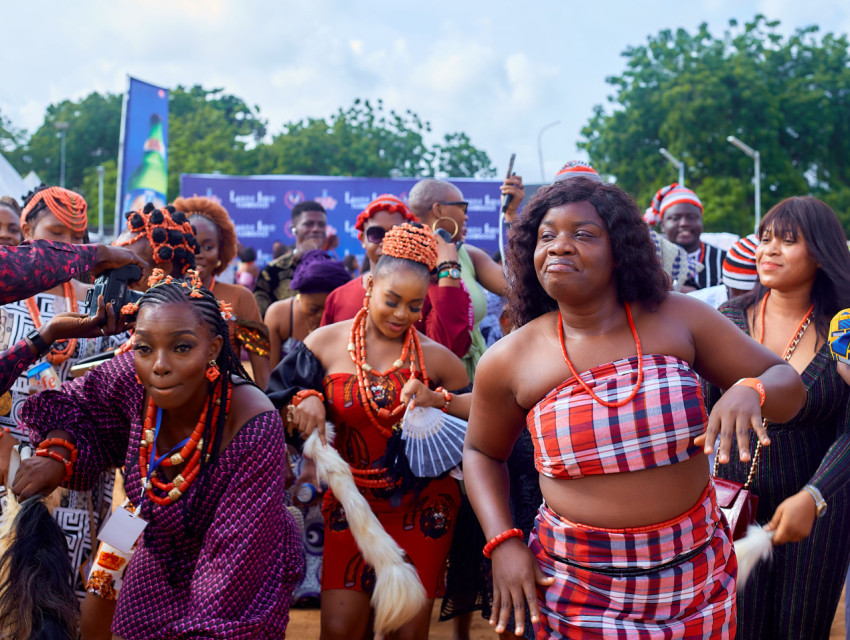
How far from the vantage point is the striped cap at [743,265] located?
450 centimetres

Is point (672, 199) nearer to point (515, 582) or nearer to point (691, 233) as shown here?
point (691, 233)

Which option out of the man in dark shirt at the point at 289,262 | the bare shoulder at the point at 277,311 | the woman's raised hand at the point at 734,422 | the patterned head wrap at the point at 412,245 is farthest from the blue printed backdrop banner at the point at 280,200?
the woman's raised hand at the point at 734,422

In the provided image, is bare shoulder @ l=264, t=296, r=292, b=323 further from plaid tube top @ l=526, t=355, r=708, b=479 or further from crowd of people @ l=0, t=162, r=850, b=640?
plaid tube top @ l=526, t=355, r=708, b=479

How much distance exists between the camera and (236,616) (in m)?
2.75

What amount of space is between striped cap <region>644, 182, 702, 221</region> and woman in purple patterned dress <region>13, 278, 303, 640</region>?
5250 mm

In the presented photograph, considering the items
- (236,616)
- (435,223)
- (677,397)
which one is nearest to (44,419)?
(236,616)

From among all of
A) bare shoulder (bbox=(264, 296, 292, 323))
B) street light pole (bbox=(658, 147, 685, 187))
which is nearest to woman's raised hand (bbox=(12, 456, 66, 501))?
bare shoulder (bbox=(264, 296, 292, 323))

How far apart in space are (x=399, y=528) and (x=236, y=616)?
123cm

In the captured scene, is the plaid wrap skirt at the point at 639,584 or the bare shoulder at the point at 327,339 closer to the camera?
the plaid wrap skirt at the point at 639,584

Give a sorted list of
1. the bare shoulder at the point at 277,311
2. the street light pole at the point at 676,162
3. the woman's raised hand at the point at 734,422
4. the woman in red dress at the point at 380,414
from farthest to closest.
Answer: the street light pole at the point at 676,162, the bare shoulder at the point at 277,311, the woman in red dress at the point at 380,414, the woman's raised hand at the point at 734,422

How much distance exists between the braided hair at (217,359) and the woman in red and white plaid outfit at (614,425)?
1.00 m

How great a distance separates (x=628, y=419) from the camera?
2301 millimetres

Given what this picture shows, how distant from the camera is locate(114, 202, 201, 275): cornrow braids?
3652mm

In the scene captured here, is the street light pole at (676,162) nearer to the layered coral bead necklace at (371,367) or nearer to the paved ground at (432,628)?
the paved ground at (432,628)
